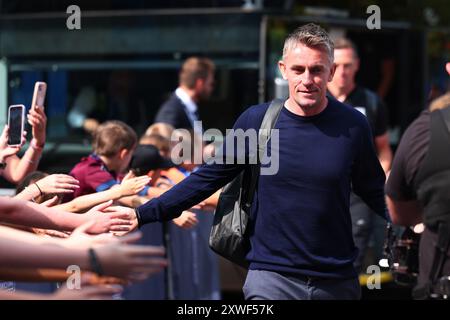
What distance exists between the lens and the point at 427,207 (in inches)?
194

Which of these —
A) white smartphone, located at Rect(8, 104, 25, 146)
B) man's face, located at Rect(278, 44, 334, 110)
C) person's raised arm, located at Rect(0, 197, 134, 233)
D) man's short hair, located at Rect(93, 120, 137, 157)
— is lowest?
man's short hair, located at Rect(93, 120, 137, 157)

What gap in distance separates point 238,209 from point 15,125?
1.47 metres

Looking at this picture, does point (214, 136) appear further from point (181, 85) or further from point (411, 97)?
point (411, 97)

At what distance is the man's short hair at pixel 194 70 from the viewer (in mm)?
8953

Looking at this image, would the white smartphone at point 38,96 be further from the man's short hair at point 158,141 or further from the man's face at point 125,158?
the man's short hair at point 158,141

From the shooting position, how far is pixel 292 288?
16.1ft

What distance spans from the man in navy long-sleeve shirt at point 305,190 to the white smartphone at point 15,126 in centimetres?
108

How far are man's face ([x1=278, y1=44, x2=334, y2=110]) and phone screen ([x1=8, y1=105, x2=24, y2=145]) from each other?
164cm

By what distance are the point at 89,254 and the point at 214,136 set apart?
20.0 feet

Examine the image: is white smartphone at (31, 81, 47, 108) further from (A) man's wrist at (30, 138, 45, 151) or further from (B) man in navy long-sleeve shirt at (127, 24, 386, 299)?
(B) man in navy long-sleeve shirt at (127, 24, 386, 299)

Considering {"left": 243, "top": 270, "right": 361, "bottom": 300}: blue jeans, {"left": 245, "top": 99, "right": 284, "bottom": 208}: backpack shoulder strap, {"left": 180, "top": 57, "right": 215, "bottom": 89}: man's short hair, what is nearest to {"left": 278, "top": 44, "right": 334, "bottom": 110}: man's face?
{"left": 245, "top": 99, "right": 284, "bottom": 208}: backpack shoulder strap

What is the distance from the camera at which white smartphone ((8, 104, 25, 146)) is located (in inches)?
228

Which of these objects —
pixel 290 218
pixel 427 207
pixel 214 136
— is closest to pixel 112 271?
pixel 290 218

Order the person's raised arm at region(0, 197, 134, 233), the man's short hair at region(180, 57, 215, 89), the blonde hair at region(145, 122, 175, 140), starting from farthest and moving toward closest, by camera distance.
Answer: the man's short hair at region(180, 57, 215, 89) < the blonde hair at region(145, 122, 175, 140) < the person's raised arm at region(0, 197, 134, 233)
